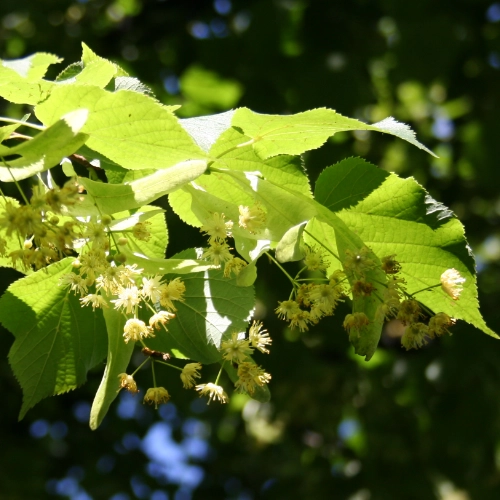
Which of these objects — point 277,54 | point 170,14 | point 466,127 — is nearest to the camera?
point 277,54

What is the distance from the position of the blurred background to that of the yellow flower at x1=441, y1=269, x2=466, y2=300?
2.06 meters

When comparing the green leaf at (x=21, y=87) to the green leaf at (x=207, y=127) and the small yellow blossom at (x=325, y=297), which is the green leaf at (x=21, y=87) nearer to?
the green leaf at (x=207, y=127)

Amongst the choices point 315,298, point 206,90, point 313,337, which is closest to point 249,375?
point 315,298

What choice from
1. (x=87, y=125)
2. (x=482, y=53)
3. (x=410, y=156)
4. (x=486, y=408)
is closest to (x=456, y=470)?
(x=486, y=408)

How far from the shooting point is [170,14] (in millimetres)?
4254

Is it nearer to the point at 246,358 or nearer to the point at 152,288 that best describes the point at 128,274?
the point at 152,288

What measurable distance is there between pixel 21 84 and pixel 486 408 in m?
3.58

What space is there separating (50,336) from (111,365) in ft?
0.91

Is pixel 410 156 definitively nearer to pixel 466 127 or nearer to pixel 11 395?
pixel 466 127

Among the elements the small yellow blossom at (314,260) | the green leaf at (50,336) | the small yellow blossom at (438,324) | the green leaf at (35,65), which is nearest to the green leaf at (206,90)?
the green leaf at (35,65)

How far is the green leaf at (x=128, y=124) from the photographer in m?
0.99

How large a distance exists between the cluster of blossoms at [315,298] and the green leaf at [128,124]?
10.7 inches

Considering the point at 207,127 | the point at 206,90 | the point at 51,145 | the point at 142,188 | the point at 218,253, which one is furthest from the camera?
the point at 206,90

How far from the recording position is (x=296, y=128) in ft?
3.74
